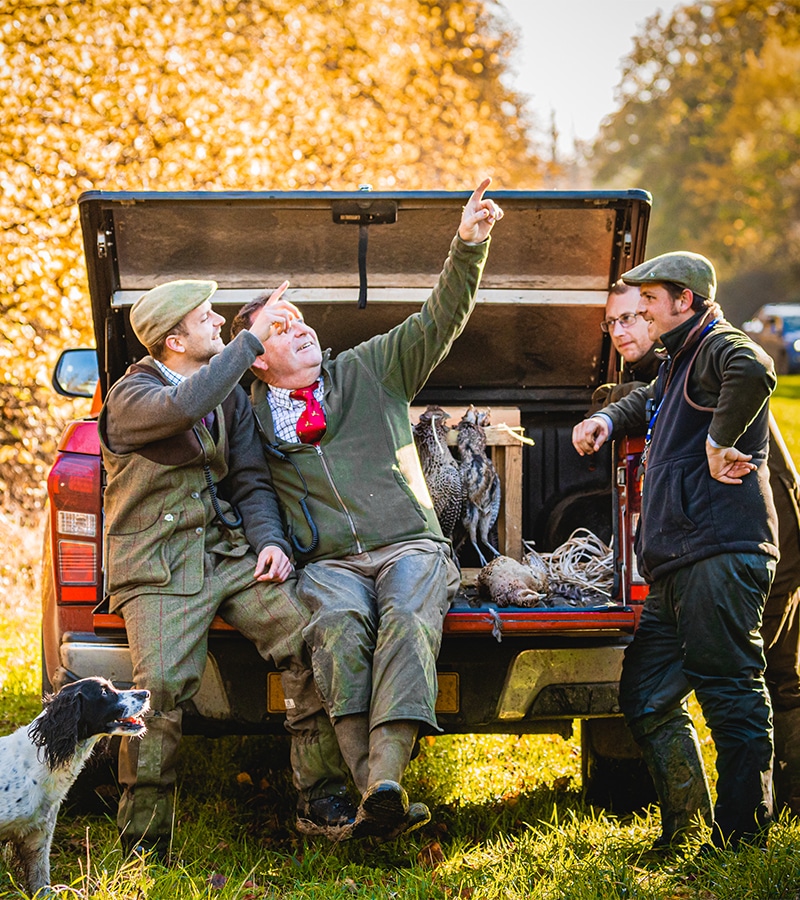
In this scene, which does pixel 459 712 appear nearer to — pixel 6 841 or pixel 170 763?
pixel 170 763

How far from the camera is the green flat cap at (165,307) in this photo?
3.75 metres

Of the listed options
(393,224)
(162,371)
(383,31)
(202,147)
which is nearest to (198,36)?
(202,147)

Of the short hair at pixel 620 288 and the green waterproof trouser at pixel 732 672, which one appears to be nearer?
the green waterproof trouser at pixel 732 672

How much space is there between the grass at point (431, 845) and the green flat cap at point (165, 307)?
5.48 feet

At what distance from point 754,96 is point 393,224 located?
35023 mm

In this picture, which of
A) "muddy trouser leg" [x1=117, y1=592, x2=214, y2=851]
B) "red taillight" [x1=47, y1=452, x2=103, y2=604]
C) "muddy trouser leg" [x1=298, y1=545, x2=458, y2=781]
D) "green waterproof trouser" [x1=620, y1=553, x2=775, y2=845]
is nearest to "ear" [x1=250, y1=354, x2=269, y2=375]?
"red taillight" [x1=47, y1=452, x2=103, y2=604]

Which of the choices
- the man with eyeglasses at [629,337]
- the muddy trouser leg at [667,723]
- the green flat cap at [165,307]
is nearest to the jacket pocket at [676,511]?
the muddy trouser leg at [667,723]

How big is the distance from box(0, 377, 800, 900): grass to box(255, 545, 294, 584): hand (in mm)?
891

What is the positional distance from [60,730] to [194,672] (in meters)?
0.48

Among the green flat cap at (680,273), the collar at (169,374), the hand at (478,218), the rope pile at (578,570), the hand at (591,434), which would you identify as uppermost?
the hand at (478,218)

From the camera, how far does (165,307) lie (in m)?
3.75

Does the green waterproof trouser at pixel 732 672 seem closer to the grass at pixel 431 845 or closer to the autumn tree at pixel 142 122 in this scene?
the grass at pixel 431 845

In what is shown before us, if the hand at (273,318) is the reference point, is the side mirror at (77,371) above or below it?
below

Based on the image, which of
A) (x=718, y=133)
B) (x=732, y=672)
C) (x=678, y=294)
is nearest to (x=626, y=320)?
(x=678, y=294)
